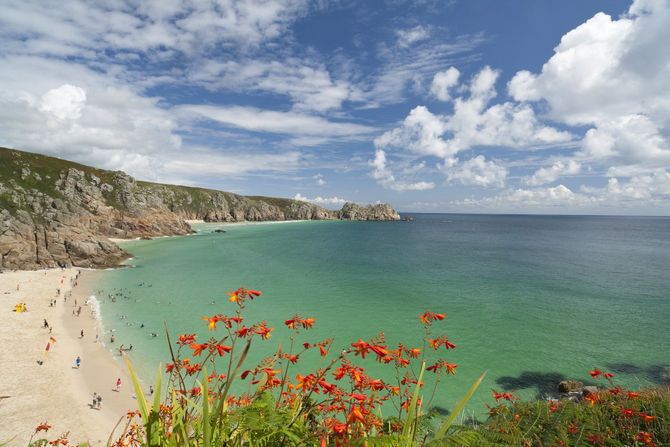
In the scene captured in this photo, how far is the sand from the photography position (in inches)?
811

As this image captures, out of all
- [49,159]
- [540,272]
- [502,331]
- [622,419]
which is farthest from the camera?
[49,159]

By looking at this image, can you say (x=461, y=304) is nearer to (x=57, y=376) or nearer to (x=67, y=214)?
(x=57, y=376)

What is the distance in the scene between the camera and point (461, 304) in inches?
1838

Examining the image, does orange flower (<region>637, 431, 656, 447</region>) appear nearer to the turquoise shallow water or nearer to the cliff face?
the turquoise shallow water

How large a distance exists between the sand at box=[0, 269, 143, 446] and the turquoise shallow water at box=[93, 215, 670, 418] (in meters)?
2.69

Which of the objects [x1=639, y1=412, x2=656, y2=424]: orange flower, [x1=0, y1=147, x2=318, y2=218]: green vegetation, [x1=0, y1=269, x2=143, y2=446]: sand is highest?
[x1=0, y1=147, x2=318, y2=218]: green vegetation

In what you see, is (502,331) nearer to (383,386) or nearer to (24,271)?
(383,386)

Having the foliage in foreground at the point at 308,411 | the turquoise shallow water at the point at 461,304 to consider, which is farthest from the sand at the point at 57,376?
the foliage in foreground at the point at 308,411

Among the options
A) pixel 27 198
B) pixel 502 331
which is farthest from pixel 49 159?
pixel 502 331

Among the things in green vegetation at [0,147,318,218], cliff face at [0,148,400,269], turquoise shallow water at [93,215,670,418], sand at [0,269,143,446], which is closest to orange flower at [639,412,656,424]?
turquoise shallow water at [93,215,670,418]

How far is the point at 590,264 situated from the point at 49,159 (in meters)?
177

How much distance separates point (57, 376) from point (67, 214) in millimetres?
77128

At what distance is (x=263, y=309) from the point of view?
142 feet

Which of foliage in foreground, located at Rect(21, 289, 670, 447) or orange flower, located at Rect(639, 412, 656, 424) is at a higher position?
foliage in foreground, located at Rect(21, 289, 670, 447)
